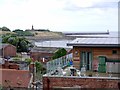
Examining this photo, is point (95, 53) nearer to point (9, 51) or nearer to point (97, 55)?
point (97, 55)

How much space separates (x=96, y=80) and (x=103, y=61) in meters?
1.58

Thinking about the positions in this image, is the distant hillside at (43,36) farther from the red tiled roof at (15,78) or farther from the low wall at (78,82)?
the low wall at (78,82)

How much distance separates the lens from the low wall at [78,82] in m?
13.5

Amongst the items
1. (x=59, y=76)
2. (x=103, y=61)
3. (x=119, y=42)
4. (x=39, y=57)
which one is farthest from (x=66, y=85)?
(x=39, y=57)

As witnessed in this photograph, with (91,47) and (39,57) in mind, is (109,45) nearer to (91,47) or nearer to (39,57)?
(91,47)

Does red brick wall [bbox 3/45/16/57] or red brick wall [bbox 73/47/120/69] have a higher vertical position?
red brick wall [bbox 73/47/120/69]

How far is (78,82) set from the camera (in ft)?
45.4

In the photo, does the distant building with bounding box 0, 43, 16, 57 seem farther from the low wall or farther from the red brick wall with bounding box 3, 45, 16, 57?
the low wall

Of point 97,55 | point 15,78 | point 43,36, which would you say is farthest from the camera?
point 43,36

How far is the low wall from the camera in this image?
13.5m

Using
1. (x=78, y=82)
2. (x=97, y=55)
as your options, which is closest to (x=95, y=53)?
(x=97, y=55)

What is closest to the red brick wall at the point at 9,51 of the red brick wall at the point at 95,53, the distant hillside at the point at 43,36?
the distant hillside at the point at 43,36

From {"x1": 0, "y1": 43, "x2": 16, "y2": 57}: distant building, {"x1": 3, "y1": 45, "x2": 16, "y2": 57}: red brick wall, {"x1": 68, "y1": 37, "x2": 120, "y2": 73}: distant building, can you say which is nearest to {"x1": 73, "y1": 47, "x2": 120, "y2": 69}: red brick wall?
{"x1": 68, "y1": 37, "x2": 120, "y2": 73}: distant building

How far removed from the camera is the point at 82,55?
51.8 ft
